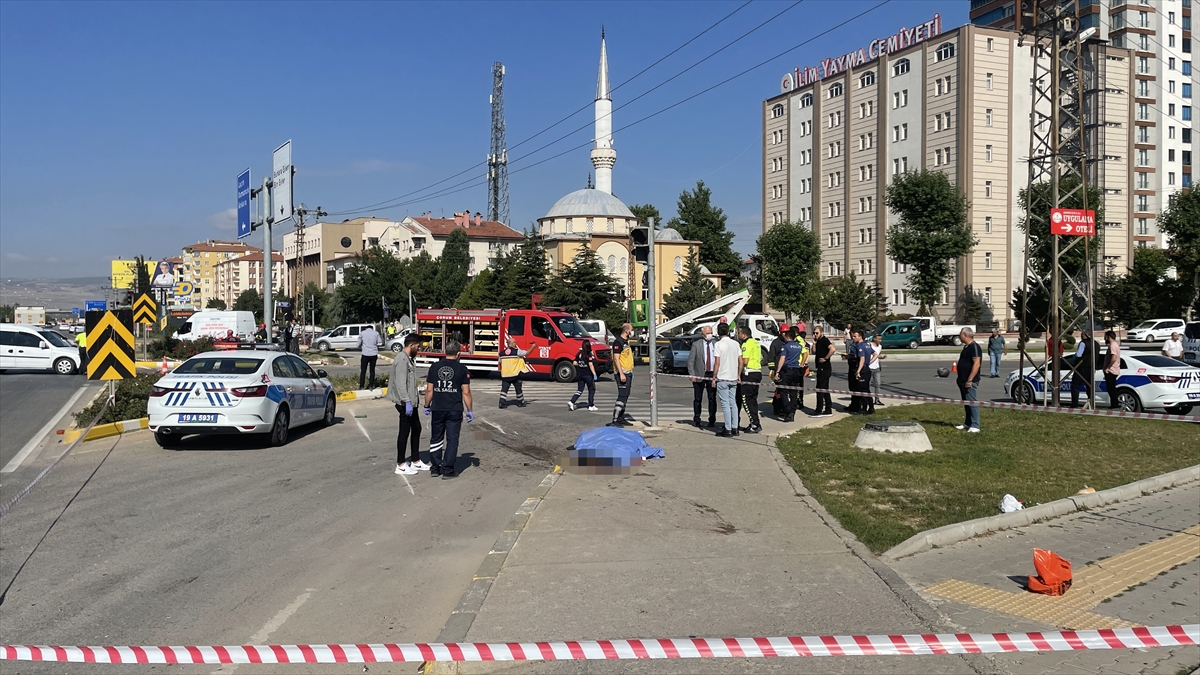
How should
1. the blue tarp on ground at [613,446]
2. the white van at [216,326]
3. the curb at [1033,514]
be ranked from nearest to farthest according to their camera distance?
the curb at [1033,514]
the blue tarp on ground at [613,446]
the white van at [216,326]

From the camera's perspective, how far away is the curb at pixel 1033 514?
793 centimetres

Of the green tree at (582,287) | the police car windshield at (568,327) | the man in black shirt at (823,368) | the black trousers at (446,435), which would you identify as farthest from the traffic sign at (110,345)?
the green tree at (582,287)

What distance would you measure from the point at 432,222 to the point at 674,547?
393 ft

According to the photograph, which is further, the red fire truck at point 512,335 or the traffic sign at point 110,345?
the red fire truck at point 512,335

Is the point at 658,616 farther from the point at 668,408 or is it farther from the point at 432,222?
the point at 432,222

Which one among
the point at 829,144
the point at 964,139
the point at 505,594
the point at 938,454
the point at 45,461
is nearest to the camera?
the point at 505,594

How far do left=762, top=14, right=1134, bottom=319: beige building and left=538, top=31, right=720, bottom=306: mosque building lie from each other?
45.9 ft

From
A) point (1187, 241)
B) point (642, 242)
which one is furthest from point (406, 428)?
point (1187, 241)

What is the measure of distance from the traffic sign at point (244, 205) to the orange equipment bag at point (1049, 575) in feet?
Answer: 90.7

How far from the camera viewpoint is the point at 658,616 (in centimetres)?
599

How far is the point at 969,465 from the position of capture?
39.5 feet

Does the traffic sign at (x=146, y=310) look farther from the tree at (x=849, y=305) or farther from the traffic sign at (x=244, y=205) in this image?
the tree at (x=849, y=305)

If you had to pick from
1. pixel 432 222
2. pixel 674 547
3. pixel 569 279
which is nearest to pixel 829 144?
pixel 569 279

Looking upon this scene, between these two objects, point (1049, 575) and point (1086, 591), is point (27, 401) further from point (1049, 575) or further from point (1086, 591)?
point (1086, 591)
